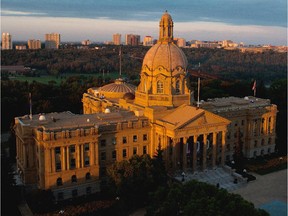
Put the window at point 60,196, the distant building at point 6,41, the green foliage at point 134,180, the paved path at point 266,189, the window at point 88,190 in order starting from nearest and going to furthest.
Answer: the green foliage at point 134,180 < the window at point 60,196 < the paved path at point 266,189 < the window at point 88,190 < the distant building at point 6,41

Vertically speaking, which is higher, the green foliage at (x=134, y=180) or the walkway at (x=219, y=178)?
the green foliage at (x=134, y=180)

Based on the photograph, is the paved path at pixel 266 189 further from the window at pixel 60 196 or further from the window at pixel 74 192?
the window at pixel 60 196

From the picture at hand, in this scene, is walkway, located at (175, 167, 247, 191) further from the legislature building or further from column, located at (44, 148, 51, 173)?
column, located at (44, 148, 51, 173)

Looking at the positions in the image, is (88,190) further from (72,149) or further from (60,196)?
(72,149)

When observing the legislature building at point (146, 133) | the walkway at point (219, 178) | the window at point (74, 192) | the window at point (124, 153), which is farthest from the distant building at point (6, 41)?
the walkway at point (219, 178)

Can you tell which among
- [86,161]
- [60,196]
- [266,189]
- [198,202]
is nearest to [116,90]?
[86,161]

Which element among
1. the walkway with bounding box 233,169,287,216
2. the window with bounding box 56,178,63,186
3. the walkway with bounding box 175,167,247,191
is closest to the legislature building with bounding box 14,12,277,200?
the window with bounding box 56,178,63,186

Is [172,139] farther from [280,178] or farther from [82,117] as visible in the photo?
[280,178]
